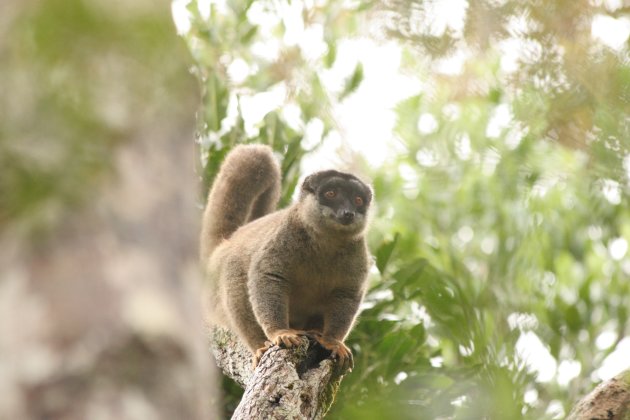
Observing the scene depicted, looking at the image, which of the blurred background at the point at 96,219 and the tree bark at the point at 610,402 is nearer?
the blurred background at the point at 96,219

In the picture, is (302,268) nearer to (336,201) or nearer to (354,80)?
(336,201)

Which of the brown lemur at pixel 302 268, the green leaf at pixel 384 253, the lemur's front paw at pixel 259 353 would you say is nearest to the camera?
the lemur's front paw at pixel 259 353

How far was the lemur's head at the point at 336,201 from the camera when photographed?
19.3ft

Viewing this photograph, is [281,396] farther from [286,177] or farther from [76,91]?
[286,177]

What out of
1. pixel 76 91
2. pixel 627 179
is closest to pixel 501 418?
pixel 627 179

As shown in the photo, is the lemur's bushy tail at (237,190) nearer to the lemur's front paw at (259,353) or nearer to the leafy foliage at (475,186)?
the leafy foliage at (475,186)

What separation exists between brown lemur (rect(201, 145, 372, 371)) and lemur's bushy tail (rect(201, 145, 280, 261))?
463 millimetres

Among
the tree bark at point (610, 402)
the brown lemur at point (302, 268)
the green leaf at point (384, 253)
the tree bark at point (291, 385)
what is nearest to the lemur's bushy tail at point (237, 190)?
the brown lemur at point (302, 268)

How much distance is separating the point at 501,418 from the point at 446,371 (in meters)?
4.45

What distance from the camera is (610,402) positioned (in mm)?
3619

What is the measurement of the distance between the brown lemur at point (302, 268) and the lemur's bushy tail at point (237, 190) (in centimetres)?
46

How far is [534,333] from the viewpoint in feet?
20.6

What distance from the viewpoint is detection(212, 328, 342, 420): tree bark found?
4.07 m

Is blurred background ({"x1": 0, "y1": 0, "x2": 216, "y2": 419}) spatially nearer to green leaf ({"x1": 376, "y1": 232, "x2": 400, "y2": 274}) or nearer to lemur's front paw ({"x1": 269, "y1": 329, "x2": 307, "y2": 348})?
lemur's front paw ({"x1": 269, "y1": 329, "x2": 307, "y2": 348})
